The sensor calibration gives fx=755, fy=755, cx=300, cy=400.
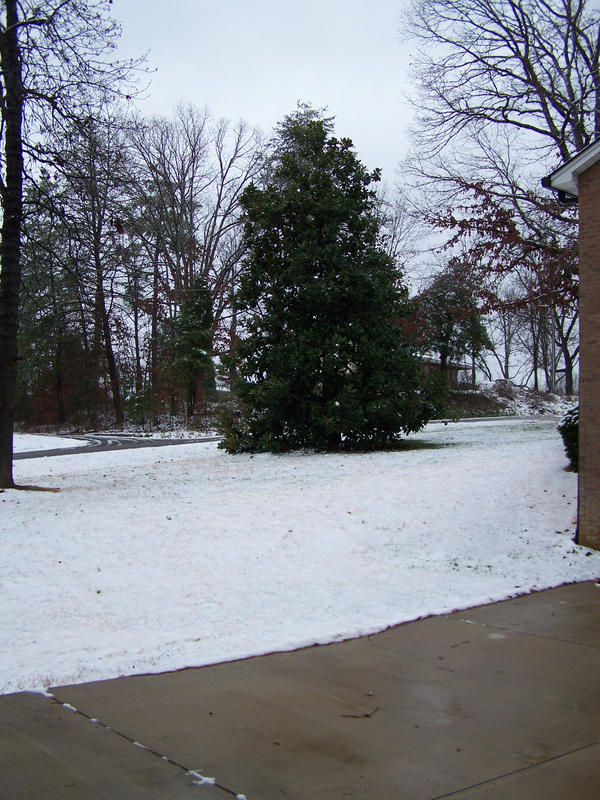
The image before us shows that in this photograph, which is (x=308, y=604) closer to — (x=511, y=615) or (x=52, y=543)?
(x=511, y=615)

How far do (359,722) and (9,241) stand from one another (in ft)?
32.8

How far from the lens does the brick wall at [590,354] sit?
8.61 meters

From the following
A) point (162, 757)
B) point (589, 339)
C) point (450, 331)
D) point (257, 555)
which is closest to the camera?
point (162, 757)

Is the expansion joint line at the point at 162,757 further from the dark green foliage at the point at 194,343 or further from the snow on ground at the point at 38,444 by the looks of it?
the dark green foliage at the point at 194,343

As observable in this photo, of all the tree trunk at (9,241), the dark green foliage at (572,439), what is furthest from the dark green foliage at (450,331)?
the tree trunk at (9,241)

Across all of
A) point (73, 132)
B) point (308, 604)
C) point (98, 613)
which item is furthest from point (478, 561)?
point (73, 132)

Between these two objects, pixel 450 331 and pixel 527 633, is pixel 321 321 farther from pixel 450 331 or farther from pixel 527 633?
pixel 450 331

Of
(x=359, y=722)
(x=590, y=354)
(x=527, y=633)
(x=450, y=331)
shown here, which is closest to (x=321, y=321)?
(x=590, y=354)

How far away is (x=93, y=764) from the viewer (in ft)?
12.3

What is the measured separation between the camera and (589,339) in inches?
340

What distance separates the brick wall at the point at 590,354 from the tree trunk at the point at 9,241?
8.24 metres

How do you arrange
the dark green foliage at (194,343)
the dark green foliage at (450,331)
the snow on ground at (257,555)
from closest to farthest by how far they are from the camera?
the snow on ground at (257,555)
the dark green foliage at (194,343)
the dark green foliage at (450,331)

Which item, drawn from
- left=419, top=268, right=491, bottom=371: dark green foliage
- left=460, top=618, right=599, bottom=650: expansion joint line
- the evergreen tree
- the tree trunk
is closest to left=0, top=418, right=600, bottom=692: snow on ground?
left=460, top=618, right=599, bottom=650: expansion joint line

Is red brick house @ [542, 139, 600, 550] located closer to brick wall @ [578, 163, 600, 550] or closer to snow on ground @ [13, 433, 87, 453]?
brick wall @ [578, 163, 600, 550]
